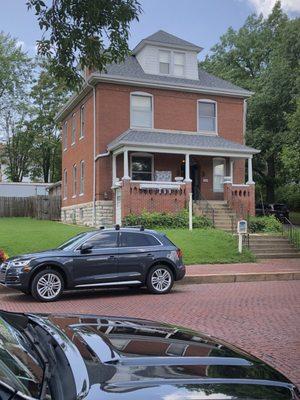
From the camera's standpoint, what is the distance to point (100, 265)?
12.4 m

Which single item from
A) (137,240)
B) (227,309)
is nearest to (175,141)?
(137,240)

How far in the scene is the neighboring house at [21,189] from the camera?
47.8m

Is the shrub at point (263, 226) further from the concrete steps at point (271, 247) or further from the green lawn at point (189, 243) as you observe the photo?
the green lawn at point (189, 243)

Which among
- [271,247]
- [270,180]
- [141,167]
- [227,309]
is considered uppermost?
[270,180]

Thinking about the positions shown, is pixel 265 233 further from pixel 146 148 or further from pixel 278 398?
pixel 278 398

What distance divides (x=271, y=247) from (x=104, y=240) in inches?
406

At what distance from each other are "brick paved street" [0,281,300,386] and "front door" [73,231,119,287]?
0.44 metres

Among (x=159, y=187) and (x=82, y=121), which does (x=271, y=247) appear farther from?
(x=82, y=121)

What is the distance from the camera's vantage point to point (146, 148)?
25812 mm

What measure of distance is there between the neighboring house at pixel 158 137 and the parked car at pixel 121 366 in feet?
72.2

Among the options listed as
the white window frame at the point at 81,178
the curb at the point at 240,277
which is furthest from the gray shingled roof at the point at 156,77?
the curb at the point at 240,277

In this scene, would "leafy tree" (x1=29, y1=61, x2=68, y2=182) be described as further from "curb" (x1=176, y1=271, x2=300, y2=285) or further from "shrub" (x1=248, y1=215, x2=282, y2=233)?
"curb" (x1=176, y1=271, x2=300, y2=285)

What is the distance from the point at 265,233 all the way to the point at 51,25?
1677cm

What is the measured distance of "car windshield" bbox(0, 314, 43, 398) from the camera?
6.93 ft
